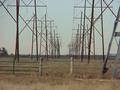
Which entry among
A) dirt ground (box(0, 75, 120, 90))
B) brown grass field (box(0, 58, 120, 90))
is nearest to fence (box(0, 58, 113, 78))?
brown grass field (box(0, 58, 120, 90))

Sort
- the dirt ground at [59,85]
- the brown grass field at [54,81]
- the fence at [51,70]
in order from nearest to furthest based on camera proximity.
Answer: the dirt ground at [59,85], the brown grass field at [54,81], the fence at [51,70]

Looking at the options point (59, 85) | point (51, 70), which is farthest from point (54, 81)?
point (51, 70)

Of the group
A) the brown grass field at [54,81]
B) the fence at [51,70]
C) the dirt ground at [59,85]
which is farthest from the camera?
the fence at [51,70]

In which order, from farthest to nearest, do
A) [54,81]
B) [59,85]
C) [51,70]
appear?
[51,70] < [54,81] < [59,85]

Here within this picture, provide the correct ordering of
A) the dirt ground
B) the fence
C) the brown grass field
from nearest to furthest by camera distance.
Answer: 1. the dirt ground
2. the brown grass field
3. the fence

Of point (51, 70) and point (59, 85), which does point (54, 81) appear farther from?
point (51, 70)

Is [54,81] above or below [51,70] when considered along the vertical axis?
below

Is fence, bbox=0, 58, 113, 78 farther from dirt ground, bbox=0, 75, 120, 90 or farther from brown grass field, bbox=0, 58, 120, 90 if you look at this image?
dirt ground, bbox=0, 75, 120, 90

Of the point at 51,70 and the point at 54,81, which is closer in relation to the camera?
the point at 54,81

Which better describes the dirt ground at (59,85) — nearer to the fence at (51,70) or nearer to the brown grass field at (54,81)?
the brown grass field at (54,81)

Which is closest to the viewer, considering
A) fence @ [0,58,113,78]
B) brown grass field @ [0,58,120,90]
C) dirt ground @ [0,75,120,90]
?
dirt ground @ [0,75,120,90]

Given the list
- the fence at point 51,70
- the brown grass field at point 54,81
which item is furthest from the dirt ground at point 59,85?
the fence at point 51,70

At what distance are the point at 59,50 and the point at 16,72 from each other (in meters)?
128

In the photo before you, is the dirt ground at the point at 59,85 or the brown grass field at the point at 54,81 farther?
the brown grass field at the point at 54,81
